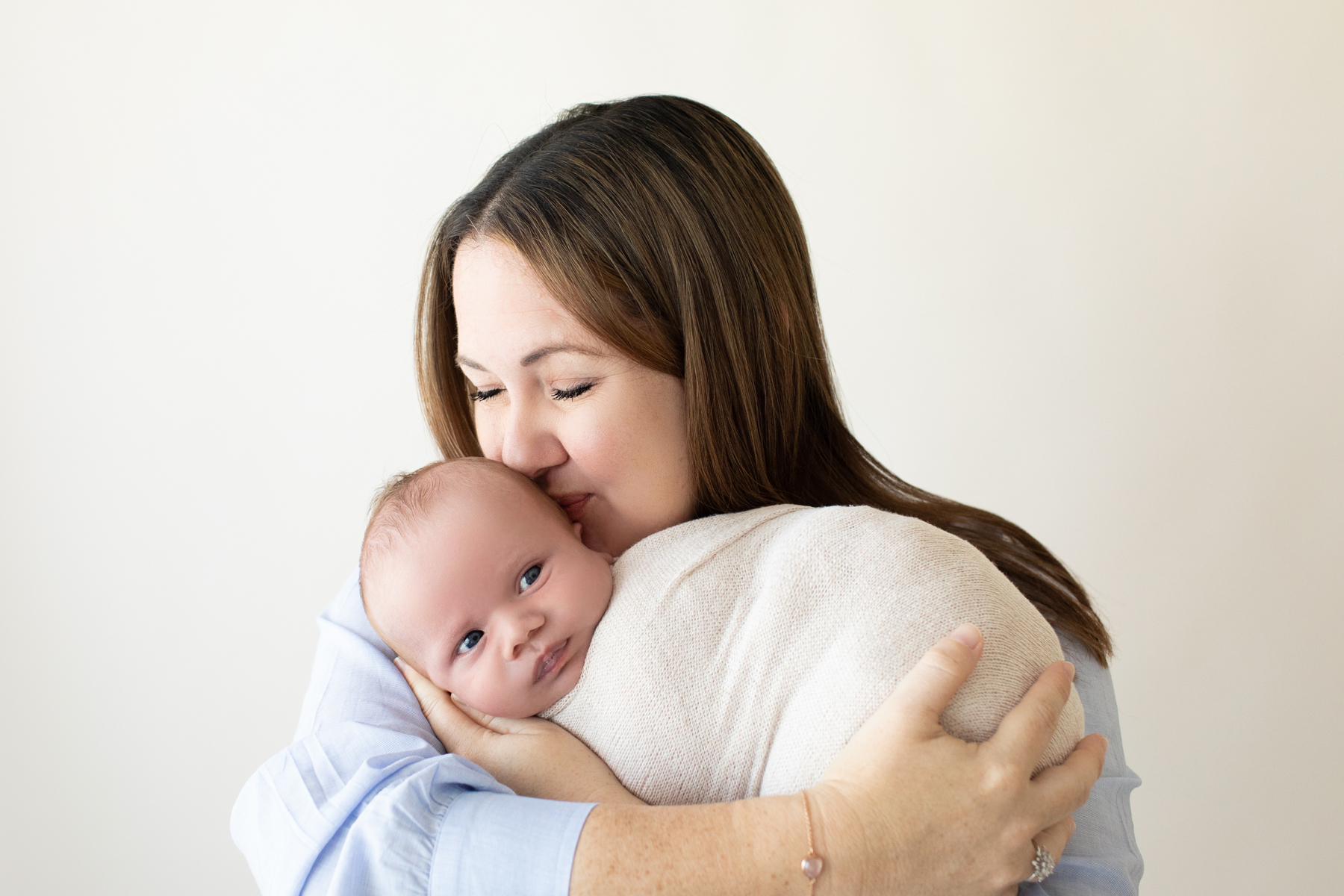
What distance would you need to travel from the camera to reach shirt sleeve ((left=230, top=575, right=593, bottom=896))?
3.10 feet

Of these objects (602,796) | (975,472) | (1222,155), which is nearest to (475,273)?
(602,796)

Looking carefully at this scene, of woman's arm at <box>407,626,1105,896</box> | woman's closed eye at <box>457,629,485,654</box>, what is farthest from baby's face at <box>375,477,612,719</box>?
woman's arm at <box>407,626,1105,896</box>

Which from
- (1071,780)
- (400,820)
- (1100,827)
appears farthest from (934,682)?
(400,820)

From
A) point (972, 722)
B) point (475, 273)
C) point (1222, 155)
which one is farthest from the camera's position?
point (1222, 155)

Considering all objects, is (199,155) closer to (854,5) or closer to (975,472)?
(854,5)

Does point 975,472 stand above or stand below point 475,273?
below

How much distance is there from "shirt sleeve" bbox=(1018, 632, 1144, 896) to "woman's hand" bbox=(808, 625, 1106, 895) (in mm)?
155

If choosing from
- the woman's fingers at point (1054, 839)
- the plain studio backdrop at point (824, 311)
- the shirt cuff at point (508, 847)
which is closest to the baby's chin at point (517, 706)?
the shirt cuff at point (508, 847)

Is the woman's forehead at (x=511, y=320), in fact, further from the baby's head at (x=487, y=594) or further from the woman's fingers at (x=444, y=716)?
the woman's fingers at (x=444, y=716)

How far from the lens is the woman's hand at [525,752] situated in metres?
1.09

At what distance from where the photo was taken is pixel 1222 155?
218 cm

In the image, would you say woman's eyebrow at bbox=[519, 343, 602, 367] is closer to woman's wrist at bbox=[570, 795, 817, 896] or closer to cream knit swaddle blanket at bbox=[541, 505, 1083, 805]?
cream knit swaddle blanket at bbox=[541, 505, 1083, 805]

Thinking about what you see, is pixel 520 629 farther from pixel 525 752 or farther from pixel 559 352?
pixel 559 352

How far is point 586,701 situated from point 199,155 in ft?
6.16
